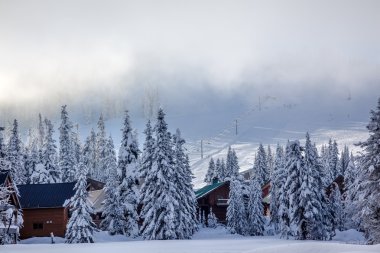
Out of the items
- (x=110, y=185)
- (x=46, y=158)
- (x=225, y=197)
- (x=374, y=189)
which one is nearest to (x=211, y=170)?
(x=225, y=197)

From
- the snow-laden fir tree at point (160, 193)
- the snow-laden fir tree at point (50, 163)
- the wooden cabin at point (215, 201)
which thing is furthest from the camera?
the wooden cabin at point (215, 201)

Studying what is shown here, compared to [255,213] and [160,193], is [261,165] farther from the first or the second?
[160,193]

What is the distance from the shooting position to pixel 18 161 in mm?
81250

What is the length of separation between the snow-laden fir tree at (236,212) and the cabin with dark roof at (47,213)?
1083 inches

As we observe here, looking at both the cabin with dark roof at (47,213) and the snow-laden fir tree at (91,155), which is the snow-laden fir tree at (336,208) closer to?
the cabin with dark roof at (47,213)

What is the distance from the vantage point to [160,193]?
178ft

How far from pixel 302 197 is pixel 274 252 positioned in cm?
4163

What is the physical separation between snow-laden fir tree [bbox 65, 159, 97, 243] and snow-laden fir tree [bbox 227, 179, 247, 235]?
29.2 meters

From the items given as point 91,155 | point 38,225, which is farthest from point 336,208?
point 91,155

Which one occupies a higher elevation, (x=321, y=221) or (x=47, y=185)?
(x=47, y=185)

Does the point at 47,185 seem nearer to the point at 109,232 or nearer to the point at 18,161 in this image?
the point at 109,232

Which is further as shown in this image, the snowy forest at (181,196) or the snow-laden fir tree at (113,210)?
the snow-laden fir tree at (113,210)

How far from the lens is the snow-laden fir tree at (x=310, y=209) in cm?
5519

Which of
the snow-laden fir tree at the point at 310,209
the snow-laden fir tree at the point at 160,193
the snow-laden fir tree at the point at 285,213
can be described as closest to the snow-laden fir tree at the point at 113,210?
the snow-laden fir tree at the point at 160,193
